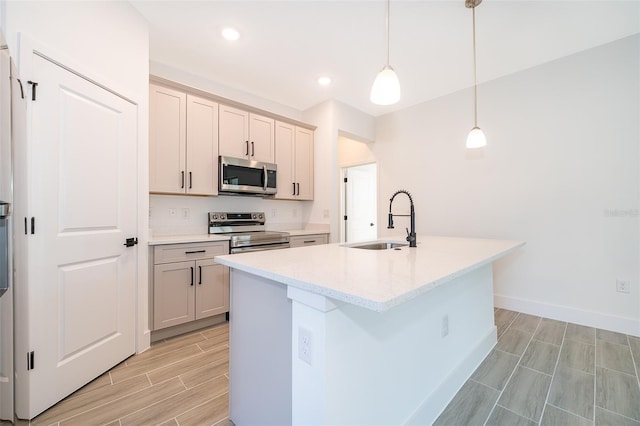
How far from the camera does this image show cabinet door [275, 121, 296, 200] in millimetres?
3584

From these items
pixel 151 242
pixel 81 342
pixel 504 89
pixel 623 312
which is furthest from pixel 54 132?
pixel 623 312

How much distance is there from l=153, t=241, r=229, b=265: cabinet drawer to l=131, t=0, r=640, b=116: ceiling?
1882 millimetres

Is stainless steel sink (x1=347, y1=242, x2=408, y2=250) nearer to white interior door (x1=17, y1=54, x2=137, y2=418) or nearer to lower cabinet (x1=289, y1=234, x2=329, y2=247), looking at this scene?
lower cabinet (x1=289, y1=234, x2=329, y2=247)

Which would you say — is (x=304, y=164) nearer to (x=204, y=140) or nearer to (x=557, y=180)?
(x=204, y=140)

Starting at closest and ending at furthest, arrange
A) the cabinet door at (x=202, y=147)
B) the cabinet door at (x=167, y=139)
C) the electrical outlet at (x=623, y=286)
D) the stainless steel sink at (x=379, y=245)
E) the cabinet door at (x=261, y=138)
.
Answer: the stainless steel sink at (x=379, y=245)
the electrical outlet at (x=623, y=286)
the cabinet door at (x=167, y=139)
the cabinet door at (x=202, y=147)
the cabinet door at (x=261, y=138)

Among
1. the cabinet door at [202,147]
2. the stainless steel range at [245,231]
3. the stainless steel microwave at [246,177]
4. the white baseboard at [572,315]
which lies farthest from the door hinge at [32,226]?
the white baseboard at [572,315]

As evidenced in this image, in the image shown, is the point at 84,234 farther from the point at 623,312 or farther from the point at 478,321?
the point at 623,312

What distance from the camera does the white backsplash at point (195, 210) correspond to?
2844 mm

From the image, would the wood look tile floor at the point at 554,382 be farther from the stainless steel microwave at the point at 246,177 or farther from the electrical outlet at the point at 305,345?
the stainless steel microwave at the point at 246,177

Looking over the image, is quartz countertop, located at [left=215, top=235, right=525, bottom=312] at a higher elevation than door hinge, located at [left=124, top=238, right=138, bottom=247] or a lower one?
lower

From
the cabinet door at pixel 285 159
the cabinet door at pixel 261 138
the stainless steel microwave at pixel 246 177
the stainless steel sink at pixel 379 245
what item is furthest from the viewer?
the cabinet door at pixel 285 159

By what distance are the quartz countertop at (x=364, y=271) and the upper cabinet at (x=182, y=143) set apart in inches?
67.0

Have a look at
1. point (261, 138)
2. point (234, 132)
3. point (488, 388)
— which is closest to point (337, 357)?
point (488, 388)

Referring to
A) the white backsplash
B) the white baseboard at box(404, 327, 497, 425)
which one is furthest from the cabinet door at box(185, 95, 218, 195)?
the white baseboard at box(404, 327, 497, 425)
